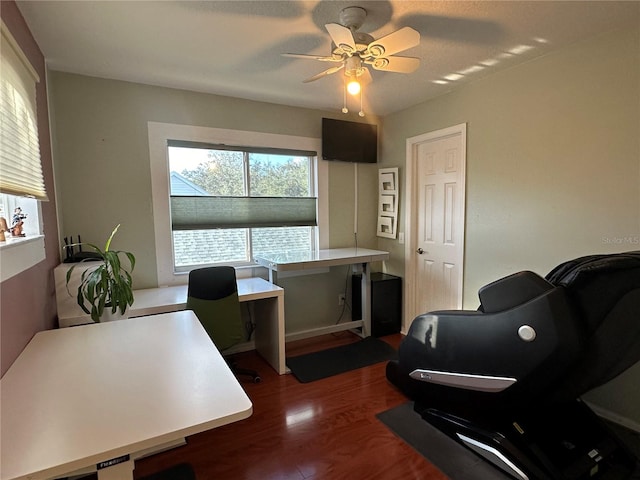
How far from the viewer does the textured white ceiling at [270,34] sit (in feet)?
6.01

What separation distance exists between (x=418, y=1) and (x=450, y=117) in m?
1.57

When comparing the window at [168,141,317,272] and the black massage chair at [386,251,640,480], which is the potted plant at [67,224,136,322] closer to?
the window at [168,141,317,272]

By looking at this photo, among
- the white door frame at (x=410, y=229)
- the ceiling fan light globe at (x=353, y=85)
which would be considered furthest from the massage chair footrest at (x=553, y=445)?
the ceiling fan light globe at (x=353, y=85)

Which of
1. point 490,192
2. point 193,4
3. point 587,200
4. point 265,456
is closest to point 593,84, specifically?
point 587,200

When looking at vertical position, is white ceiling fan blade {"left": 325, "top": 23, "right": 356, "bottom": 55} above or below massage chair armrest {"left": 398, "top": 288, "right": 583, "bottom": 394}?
above

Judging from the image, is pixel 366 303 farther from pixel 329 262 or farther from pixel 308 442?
pixel 308 442

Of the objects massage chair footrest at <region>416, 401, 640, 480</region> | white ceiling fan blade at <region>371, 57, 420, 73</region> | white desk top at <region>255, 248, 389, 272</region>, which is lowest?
massage chair footrest at <region>416, 401, 640, 480</region>

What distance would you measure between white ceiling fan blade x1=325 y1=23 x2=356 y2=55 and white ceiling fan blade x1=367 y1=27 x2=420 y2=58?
0.36ft

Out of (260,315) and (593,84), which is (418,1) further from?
(260,315)

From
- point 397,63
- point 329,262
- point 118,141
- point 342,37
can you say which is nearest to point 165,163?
point 118,141

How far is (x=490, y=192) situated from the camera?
9.46 feet

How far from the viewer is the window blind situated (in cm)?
144

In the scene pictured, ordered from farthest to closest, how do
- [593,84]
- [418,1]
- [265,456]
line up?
[593,84] < [265,456] < [418,1]

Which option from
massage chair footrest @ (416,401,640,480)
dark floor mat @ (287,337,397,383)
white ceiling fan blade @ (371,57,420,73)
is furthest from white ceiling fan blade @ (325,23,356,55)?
dark floor mat @ (287,337,397,383)
